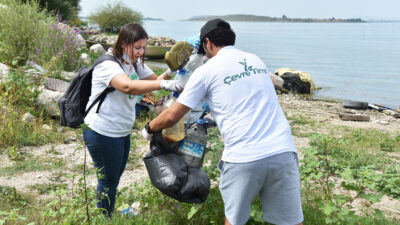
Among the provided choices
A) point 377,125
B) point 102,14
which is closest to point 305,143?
point 377,125

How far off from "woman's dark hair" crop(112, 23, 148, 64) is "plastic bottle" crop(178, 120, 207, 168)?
0.90 m

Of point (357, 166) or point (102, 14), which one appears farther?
point (102, 14)

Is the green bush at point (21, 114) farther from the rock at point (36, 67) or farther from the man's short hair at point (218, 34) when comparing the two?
the man's short hair at point (218, 34)

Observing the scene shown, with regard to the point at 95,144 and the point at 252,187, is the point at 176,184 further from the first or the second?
the point at 95,144

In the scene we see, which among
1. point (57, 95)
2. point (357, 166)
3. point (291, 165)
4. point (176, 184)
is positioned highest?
point (291, 165)

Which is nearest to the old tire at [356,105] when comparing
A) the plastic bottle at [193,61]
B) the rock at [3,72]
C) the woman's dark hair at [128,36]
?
the rock at [3,72]

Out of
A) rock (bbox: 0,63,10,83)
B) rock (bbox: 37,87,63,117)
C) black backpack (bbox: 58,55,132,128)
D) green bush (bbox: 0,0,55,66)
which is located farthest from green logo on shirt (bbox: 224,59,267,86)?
green bush (bbox: 0,0,55,66)

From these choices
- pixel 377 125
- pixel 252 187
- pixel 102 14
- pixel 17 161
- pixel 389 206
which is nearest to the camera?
pixel 252 187

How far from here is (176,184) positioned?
2.85m

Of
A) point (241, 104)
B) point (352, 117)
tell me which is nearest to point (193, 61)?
point (241, 104)

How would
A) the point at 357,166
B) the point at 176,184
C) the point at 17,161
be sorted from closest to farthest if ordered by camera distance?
1. the point at 176,184
2. the point at 17,161
3. the point at 357,166

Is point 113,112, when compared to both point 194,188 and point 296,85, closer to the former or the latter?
point 194,188

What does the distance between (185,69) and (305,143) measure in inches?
214

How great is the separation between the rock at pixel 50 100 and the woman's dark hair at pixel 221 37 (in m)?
5.73
